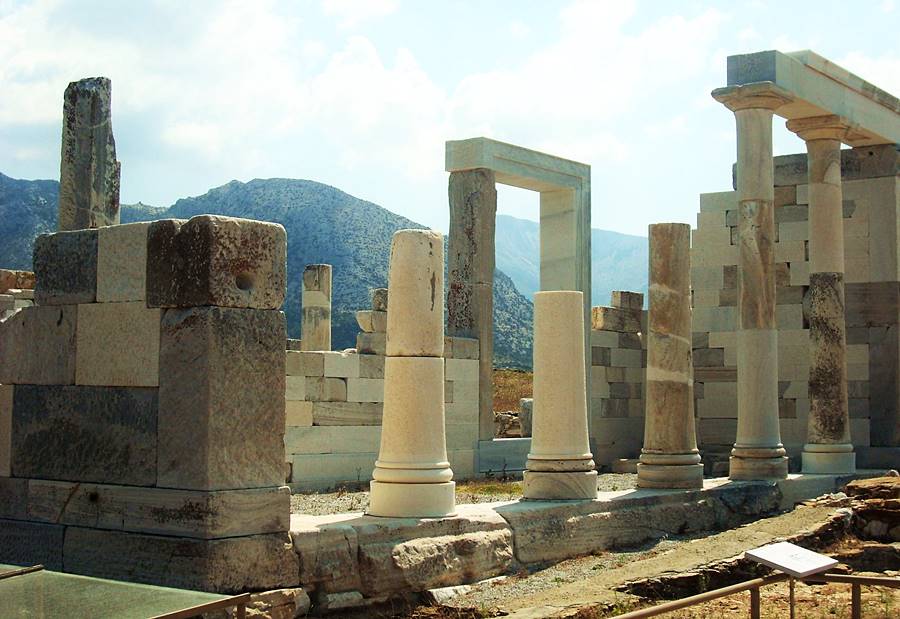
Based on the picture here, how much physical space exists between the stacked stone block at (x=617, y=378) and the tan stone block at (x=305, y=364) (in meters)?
5.04

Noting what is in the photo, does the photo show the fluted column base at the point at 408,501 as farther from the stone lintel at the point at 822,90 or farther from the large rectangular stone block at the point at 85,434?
the stone lintel at the point at 822,90

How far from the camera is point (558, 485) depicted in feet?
39.0

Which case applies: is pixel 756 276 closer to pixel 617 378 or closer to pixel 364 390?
pixel 617 378

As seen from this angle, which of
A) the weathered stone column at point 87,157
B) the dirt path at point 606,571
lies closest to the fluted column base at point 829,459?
the dirt path at point 606,571

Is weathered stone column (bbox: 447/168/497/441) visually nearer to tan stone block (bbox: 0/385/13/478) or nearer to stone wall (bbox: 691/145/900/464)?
stone wall (bbox: 691/145/900/464)

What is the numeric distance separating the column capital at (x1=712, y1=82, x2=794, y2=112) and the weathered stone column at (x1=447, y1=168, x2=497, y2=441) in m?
4.00

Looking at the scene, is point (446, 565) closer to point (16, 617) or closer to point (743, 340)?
point (16, 617)

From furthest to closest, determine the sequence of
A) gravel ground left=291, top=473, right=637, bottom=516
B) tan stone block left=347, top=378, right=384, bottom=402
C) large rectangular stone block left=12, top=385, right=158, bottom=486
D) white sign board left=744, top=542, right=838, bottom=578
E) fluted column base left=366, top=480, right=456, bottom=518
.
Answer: tan stone block left=347, top=378, right=384, bottom=402 < gravel ground left=291, top=473, right=637, bottom=516 < fluted column base left=366, top=480, right=456, bottom=518 < large rectangular stone block left=12, top=385, right=158, bottom=486 < white sign board left=744, top=542, right=838, bottom=578

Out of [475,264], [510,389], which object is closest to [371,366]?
[475,264]

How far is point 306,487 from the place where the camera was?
52.2ft

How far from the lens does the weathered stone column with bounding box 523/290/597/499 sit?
11.9 metres

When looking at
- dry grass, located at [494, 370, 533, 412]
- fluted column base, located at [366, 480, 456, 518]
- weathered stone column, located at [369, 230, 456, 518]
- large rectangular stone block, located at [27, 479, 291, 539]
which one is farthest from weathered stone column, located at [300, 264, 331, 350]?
large rectangular stone block, located at [27, 479, 291, 539]

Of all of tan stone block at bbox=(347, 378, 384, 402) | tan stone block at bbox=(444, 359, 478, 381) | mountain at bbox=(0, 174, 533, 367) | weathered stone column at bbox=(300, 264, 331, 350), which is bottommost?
tan stone block at bbox=(347, 378, 384, 402)

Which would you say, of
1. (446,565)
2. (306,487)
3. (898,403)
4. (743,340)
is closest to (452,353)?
(306,487)
